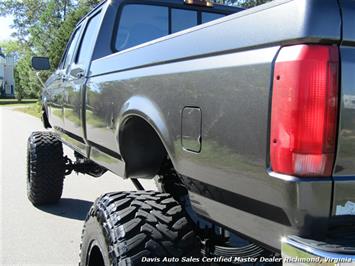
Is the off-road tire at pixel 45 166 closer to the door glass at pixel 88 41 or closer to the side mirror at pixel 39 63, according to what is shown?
the side mirror at pixel 39 63

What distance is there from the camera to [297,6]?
157cm

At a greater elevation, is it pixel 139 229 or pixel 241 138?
pixel 241 138

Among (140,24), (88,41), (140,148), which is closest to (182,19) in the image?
(140,24)

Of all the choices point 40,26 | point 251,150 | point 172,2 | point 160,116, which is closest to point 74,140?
point 172,2

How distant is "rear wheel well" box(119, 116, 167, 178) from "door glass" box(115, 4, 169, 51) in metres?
1.19

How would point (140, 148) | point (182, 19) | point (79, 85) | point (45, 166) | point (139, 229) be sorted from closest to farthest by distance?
point (139, 229) → point (140, 148) → point (79, 85) → point (182, 19) → point (45, 166)

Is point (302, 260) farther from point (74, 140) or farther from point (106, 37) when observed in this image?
point (74, 140)

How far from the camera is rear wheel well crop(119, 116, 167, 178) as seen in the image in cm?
291

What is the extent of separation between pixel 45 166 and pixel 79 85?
2.12m

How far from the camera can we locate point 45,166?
583 centimetres

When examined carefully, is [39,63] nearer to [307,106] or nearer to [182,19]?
[182,19]

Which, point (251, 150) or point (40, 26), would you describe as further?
point (40, 26)

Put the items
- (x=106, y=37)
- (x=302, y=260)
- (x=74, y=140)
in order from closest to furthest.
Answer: (x=302, y=260), (x=106, y=37), (x=74, y=140)

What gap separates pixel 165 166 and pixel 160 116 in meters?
0.81
